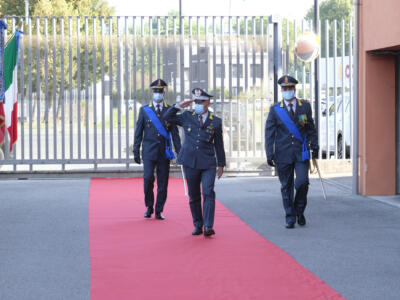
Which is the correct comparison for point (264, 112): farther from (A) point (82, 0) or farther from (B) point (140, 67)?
(A) point (82, 0)

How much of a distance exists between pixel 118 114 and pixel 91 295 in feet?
39.3

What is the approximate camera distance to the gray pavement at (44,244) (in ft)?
24.8

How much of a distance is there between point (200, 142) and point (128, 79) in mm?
8722

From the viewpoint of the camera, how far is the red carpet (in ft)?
24.2

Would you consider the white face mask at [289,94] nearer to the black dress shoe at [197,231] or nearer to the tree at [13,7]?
the black dress shoe at [197,231]

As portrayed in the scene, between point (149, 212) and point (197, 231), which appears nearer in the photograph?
point (197, 231)

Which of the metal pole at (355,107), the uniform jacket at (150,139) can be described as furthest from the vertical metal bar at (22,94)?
the metal pole at (355,107)

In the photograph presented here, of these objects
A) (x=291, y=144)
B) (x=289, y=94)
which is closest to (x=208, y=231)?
(x=291, y=144)

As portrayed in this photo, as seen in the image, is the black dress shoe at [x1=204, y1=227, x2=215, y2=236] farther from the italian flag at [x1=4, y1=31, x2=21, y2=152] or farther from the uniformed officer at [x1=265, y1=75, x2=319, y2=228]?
the italian flag at [x1=4, y1=31, x2=21, y2=152]

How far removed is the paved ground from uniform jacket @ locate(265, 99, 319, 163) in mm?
920

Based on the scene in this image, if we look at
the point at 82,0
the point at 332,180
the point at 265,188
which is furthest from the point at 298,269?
the point at 82,0

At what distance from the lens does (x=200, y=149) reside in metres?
10.7

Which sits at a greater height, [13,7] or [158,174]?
[13,7]

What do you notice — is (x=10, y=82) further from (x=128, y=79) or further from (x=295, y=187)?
(x=295, y=187)
